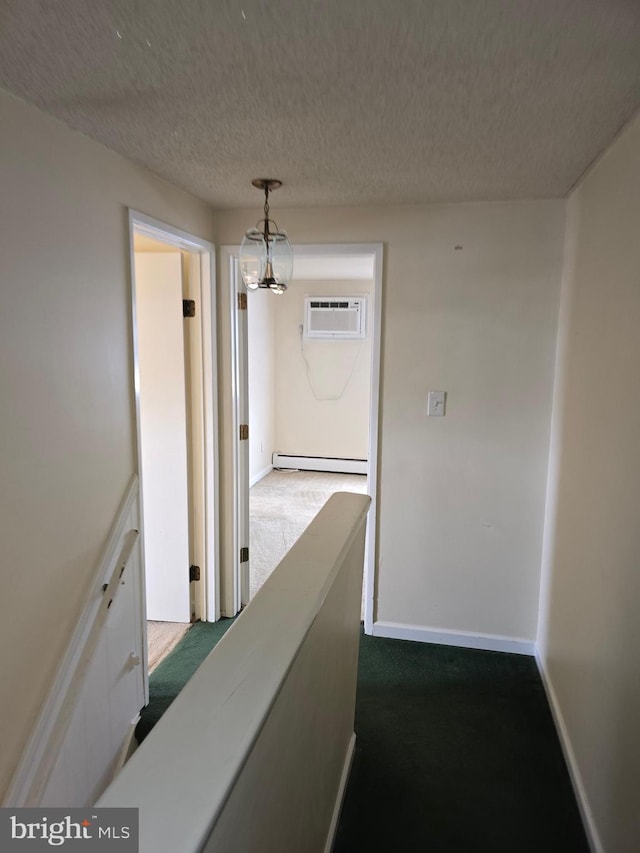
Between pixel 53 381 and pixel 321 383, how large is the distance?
4.62 metres

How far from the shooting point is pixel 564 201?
245cm

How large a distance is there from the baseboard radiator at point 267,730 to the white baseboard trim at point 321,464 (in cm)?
444

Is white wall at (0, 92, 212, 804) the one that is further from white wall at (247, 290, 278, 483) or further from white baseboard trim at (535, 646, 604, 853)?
white wall at (247, 290, 278, 483)

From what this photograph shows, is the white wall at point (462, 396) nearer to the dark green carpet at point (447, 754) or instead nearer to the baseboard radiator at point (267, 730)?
the dark green carpet at point (447, 754)

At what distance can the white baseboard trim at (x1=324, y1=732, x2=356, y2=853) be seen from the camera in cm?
163

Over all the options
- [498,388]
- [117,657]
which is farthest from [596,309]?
[117,657]

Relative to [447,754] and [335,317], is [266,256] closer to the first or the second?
[447,754]

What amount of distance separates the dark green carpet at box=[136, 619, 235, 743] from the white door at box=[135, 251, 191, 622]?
17 cm

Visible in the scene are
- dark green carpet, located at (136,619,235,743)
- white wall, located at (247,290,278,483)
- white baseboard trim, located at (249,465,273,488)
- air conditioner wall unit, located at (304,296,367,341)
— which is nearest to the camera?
dark green carpet, located at (136,619,235,743)

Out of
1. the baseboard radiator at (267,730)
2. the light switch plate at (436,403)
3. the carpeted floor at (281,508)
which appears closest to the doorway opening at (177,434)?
the carpeted floor at (281,508)

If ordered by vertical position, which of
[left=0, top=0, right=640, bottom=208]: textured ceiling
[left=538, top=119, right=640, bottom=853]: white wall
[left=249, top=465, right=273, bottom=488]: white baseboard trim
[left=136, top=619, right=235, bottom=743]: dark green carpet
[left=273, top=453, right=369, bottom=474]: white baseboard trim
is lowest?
[left=136, top=619, right=235, bottom=743]: dark green carpet

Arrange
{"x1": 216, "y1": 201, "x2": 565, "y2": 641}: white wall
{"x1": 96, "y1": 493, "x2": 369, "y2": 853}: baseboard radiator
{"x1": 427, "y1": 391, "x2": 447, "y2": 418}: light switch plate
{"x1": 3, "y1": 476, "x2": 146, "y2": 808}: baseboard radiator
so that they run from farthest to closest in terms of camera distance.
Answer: {"x1": 427, "y1": 391, "x2": 447, "y2": 418}: light switch plate
{"x1": 216, "y1": 201, "x2": 565, "y2": 641}: white wall
{"x1": 3, "y1": 476, "x2": 146, "y2": 808}: baseboard radiator
{"x1": 96, "y1": 493, "x2": 369, "y2": 853}: baseboard radiator

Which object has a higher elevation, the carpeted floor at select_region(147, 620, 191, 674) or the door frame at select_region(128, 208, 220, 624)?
the door frame at select_region(128, 208, 220, 624)

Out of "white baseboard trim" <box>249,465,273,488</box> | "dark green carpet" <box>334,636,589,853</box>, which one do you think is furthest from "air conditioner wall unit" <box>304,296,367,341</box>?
"dark green carpet" <box>334,636,589,853</box>
